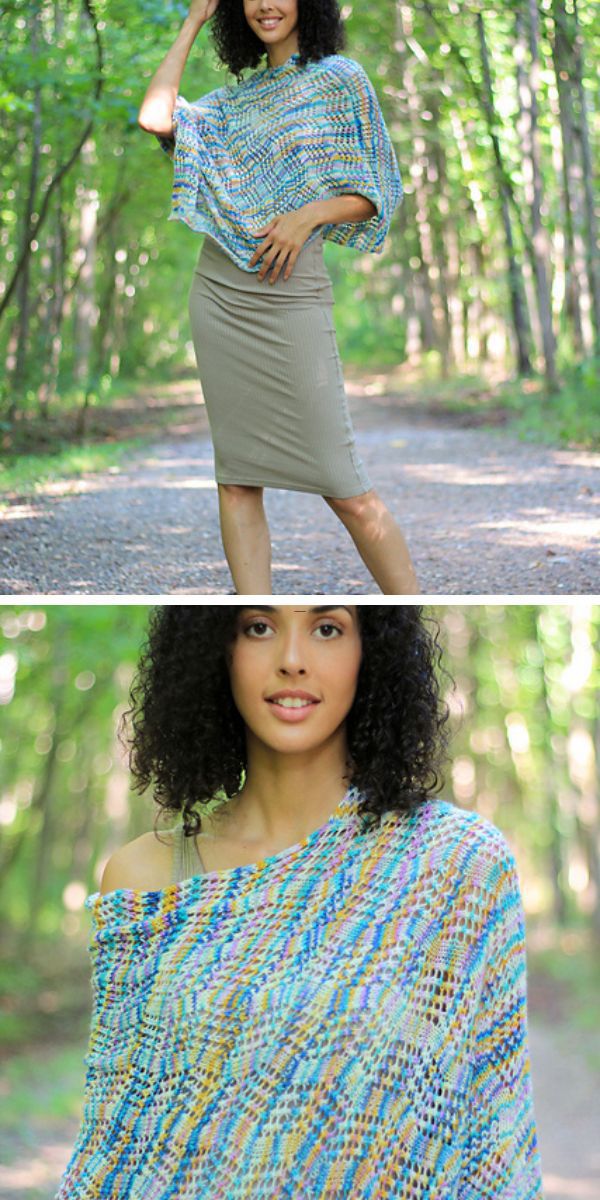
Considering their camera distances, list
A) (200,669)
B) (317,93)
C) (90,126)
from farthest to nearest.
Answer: (90,126) → (317,93) → (200,669)

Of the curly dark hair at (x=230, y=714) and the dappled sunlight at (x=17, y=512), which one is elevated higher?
the dappled sunlight at (x=17, y=512)

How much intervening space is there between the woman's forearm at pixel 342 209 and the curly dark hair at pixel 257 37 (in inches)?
15.2

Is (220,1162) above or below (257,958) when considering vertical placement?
below

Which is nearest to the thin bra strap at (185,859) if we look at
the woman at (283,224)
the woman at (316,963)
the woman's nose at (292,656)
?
the woman at (316,963)

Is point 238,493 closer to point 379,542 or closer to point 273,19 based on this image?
point 379,542

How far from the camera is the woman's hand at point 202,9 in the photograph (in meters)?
3.74

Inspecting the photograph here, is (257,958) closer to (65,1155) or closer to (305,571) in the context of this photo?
(305,571)

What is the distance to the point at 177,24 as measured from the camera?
26.4 feet

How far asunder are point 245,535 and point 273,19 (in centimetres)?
142

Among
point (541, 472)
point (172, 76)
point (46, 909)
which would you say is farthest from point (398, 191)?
point (46, 909)

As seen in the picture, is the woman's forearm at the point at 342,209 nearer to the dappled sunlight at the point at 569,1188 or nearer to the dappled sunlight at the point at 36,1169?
the dappled sunlight at the point at 36,1169

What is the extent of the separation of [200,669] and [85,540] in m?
3.77

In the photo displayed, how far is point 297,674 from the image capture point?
2.56m

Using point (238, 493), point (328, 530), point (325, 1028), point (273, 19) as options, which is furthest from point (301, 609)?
point (328, 530)
